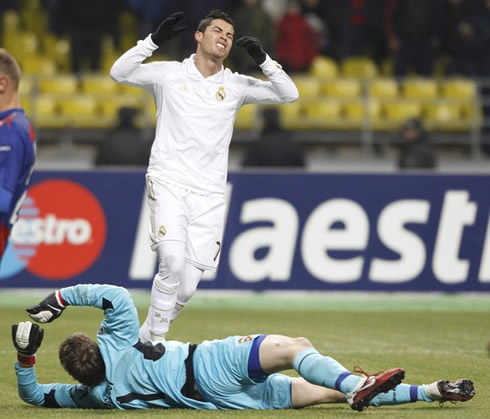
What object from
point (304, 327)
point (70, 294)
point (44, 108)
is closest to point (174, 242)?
point (70, 294)

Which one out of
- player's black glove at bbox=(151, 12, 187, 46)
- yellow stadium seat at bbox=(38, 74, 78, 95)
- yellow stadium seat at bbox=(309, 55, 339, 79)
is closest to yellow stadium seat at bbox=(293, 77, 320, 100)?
yellow stadium seat at bbox=(309, 55, 339, 79)

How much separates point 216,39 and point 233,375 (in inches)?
118

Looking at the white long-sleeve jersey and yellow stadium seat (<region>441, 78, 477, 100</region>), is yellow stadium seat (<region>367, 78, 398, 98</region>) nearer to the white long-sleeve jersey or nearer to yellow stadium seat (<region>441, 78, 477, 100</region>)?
yellow stadium seat (<region>441, 78, 477, 100</region>)

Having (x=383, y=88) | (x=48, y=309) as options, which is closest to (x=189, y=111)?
(x=48, y=309)

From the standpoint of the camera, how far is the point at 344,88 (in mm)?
→ 19844

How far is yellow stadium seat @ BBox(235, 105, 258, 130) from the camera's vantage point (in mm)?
19016

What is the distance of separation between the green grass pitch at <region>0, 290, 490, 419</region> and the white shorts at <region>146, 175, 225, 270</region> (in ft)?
4.21

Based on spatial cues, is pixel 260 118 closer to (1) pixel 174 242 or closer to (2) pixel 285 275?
(2) pixel 285 275

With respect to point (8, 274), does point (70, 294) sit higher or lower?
higher

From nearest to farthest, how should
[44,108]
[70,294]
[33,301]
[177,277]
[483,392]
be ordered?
[70,294], [483,392], [177,277], [33,301], [44,108]

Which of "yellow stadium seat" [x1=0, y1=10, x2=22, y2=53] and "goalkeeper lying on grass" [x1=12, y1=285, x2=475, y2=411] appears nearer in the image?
"goalkeeper lying on grass" [x1=12, y1=285, x2=475, y2=411]

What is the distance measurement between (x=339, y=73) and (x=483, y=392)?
13388 millimetres

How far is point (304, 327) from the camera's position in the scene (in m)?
12.2

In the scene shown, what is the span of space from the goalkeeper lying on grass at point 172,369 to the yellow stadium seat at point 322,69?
13.4 m
